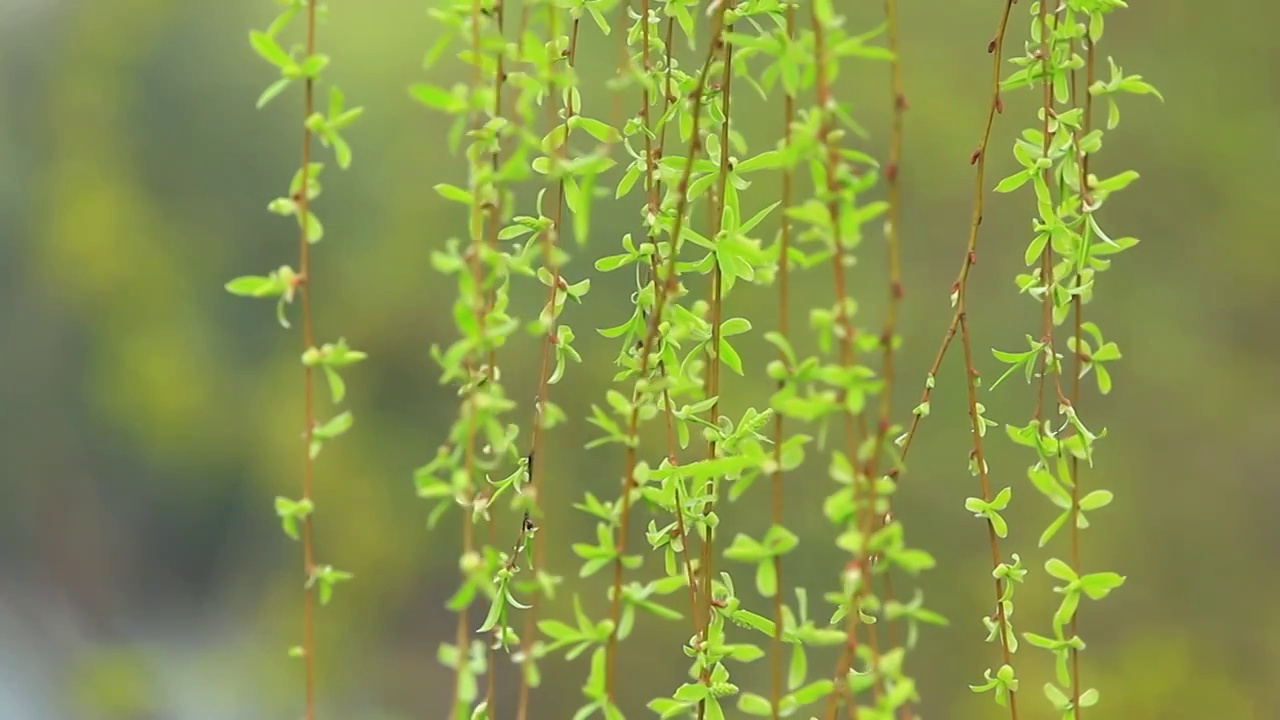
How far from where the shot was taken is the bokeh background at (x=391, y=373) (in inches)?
44.1

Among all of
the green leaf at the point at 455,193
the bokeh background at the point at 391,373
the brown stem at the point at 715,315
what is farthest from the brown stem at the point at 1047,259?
the bokeh background at the point at 391,373

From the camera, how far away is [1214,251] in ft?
3.68

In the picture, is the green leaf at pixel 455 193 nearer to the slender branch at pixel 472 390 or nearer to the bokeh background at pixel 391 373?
the slender branch at pixel 472 390

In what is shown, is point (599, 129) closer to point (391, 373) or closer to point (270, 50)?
point (270, 50)

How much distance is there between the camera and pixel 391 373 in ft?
3.84

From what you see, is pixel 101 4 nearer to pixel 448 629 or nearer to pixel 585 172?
pixel 448 629

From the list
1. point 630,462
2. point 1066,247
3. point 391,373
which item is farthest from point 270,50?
Result: point 391,373

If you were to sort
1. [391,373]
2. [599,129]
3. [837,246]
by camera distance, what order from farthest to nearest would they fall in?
[391,373] → [599,129] → [837,246]

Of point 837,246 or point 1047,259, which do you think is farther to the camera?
point 1047,259

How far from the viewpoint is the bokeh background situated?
44.1 inches

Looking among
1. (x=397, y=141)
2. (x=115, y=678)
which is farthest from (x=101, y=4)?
(x=115, y=678)

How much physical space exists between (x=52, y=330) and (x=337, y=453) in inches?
13.9

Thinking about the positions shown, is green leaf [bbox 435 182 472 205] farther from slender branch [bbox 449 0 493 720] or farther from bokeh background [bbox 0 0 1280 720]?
bokeh background [bbox 0 0 1280 720]

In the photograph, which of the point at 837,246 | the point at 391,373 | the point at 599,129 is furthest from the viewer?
the point at 391,373
